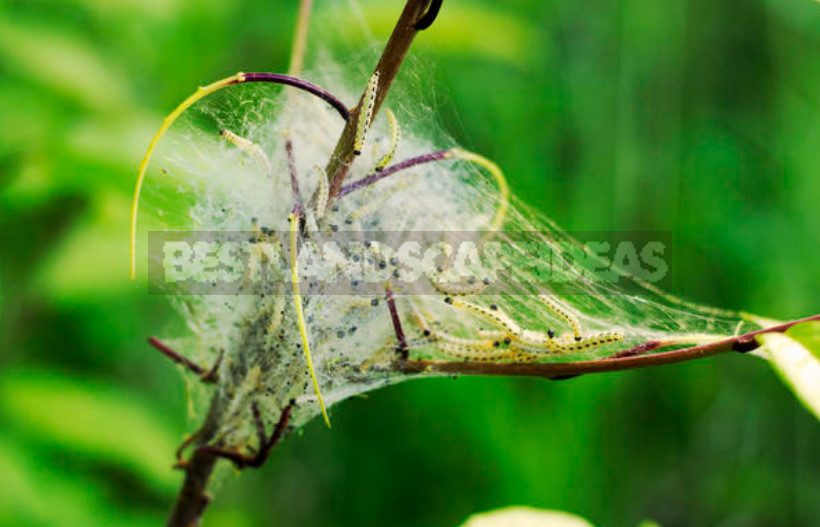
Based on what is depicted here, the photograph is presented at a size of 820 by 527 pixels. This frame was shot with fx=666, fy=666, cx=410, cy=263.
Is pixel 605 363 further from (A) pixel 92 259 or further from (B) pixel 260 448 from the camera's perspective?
(A) pixel 92 259

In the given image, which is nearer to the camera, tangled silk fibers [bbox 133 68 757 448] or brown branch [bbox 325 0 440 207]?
brown branch [bbox 325 0 440 207]

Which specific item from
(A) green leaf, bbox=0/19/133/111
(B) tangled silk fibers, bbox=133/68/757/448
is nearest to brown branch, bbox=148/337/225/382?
(B) tangled silk fibers, bbox=133/68/757/448

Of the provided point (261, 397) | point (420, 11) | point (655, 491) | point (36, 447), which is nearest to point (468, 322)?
point (261, 397)

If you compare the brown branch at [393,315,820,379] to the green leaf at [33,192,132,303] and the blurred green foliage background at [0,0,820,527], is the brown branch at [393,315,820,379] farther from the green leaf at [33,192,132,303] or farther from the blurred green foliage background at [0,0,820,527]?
the green leaf at [33,192,132,303]

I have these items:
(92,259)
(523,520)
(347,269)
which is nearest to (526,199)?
(92,259)

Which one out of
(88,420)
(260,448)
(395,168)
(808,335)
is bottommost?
(88,420)

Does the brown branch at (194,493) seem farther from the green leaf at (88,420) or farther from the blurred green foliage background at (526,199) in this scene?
the green leaf at (88,420)

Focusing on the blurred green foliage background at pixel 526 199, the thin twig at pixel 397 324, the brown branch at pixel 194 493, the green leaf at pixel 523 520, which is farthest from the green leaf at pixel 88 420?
the green leaf at pixel 523 520
